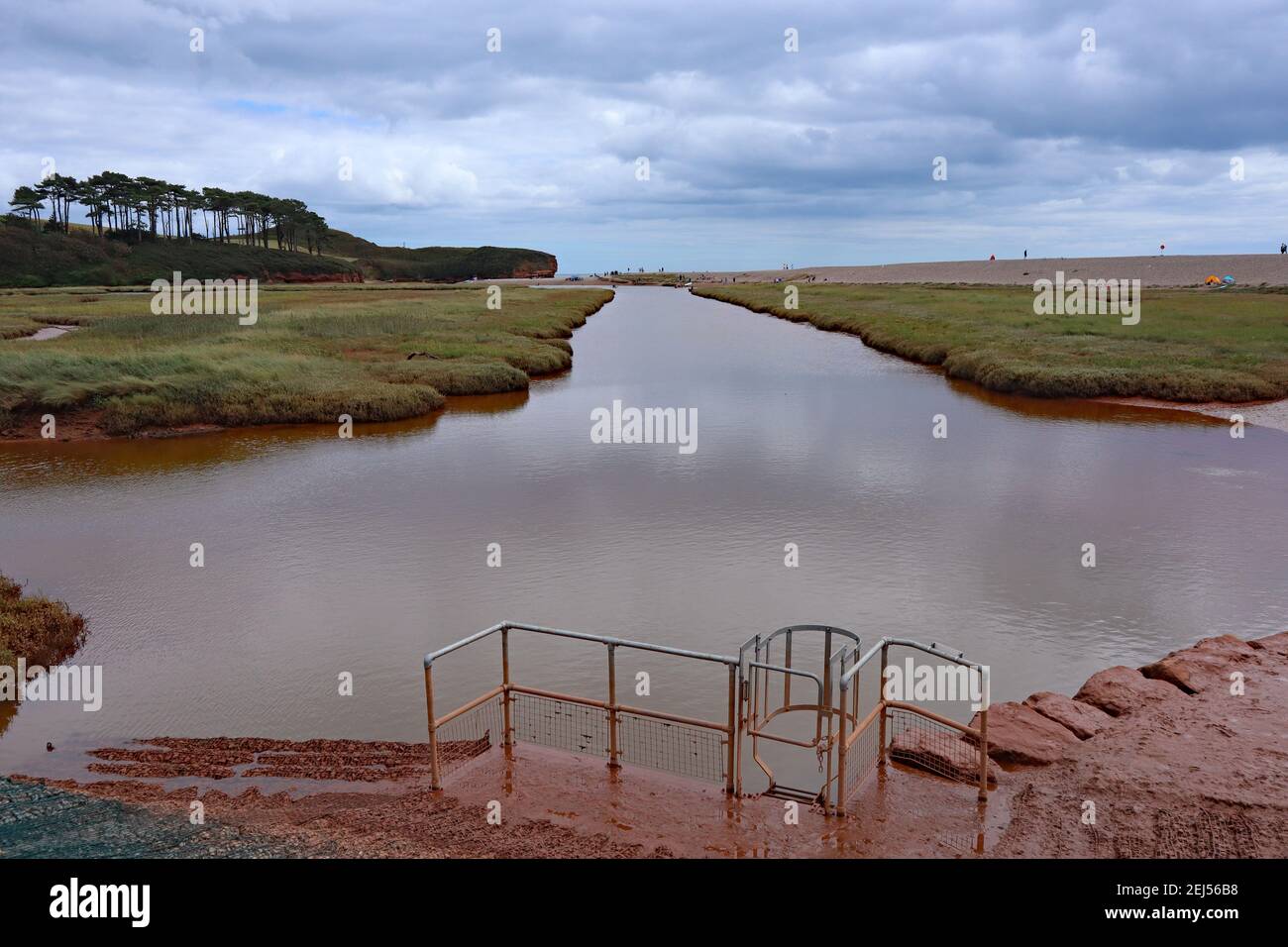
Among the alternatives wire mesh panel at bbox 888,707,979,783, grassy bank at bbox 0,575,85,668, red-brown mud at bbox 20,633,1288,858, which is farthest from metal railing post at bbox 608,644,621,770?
grassy bank at bbox 0,575,85,668

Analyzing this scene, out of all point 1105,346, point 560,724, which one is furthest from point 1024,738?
point 1105,346

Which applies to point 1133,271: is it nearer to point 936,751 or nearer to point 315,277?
point 315,277

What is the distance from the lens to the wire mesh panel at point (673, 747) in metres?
8.78

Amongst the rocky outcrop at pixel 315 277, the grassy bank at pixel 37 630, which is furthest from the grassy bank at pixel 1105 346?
the rocky outcrop at pixel 315 277

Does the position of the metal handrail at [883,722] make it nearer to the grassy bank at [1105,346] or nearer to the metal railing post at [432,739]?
the metal railing post at [432,739]

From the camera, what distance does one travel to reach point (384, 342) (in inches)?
1618

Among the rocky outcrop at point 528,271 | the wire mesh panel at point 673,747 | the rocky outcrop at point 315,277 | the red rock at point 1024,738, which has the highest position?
the rocky outcrop at point 528,271

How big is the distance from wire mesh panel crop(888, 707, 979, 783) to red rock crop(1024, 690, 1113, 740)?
3.27 ft

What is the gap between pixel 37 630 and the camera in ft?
37.4

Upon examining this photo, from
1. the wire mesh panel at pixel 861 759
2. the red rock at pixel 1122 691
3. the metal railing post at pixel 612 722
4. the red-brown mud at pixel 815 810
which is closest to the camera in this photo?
the red-brown mud at pixel 815 810

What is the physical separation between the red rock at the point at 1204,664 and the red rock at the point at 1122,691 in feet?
0.59

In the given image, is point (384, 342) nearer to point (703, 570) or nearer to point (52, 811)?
point (703, 570)

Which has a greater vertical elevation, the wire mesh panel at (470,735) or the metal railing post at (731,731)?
the metal railing post at (731,731)

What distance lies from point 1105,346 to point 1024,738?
116ft
